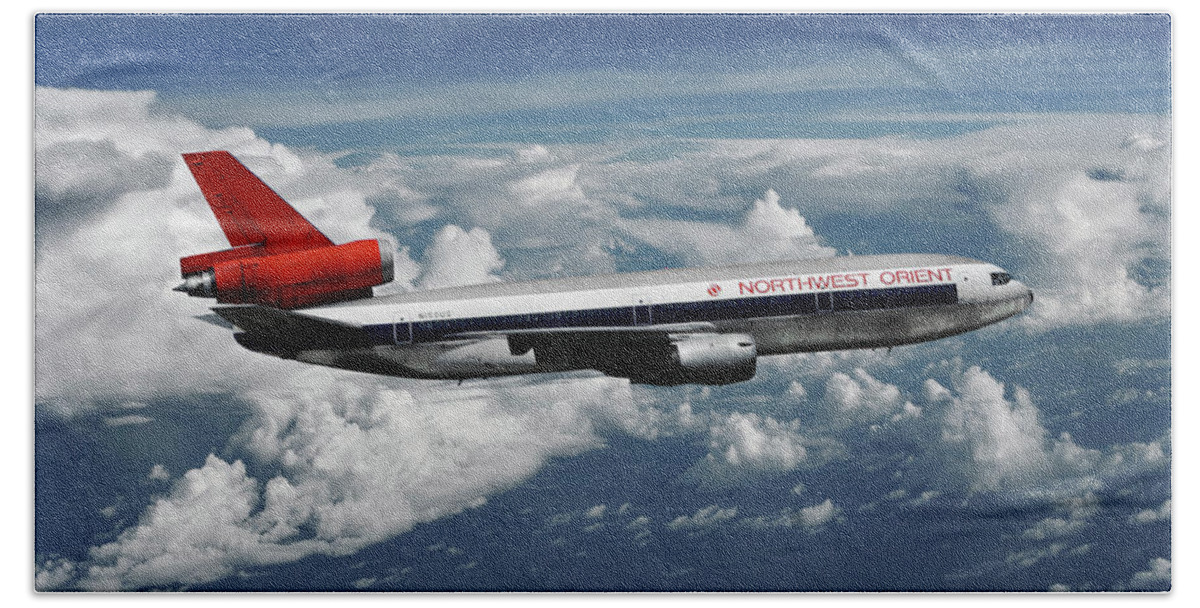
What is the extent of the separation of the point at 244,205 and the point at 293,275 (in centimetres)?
74

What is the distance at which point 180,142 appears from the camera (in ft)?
36.3

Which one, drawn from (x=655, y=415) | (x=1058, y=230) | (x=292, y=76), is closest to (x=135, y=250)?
(x=292, y=76)

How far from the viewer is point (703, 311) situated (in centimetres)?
1117

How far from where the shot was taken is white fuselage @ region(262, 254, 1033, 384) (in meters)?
10.9

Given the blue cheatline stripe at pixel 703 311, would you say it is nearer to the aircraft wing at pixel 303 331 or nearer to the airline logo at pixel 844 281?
the airline logo at pixel 844 281

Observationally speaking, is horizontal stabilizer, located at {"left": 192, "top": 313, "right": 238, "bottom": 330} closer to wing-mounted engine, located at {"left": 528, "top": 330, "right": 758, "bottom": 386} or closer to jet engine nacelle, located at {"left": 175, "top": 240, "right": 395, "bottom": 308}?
jet engine nacelle, located at {"left": 175, "top": 240, "right": 395, "bottom": 308}

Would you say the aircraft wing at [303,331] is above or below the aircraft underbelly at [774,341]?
above

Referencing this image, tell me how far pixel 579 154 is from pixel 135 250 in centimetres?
365

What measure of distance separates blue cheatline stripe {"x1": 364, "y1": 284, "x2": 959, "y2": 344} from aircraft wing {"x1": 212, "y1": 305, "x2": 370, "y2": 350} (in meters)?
0.15

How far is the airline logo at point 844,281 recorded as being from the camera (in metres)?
11.3

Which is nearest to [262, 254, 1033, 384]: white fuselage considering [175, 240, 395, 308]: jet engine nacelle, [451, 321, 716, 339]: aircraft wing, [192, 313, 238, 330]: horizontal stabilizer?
[451, 321, 716, 339]: aircraft wing

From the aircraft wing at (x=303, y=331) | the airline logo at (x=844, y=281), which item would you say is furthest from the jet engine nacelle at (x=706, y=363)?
the aircraft wing at (x=303, y=331)

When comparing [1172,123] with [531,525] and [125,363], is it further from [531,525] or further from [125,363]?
Result: [125,363]

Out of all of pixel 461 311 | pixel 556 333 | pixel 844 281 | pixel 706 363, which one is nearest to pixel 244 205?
pixel 461 311
